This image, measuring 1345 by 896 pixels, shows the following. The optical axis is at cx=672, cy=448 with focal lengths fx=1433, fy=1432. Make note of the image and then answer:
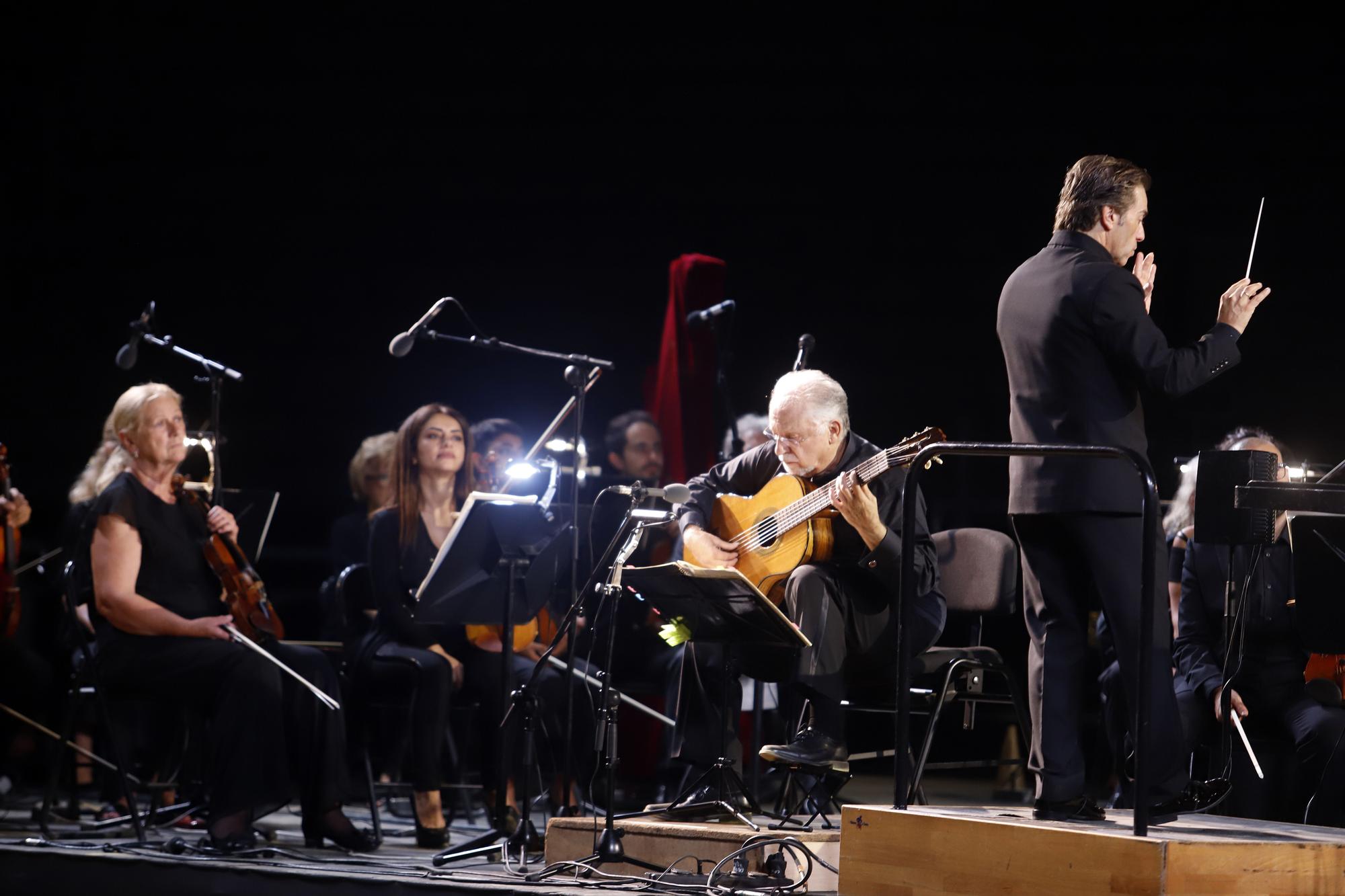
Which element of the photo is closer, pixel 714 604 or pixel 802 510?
pixel 714 604

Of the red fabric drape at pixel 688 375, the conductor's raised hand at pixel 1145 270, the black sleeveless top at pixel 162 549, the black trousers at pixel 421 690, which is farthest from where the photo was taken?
the red fabric drape at pixel 688 375

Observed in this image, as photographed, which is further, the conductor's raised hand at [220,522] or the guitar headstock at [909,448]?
the conductor's raised hand at [220,522]

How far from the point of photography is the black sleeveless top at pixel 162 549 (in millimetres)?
4625

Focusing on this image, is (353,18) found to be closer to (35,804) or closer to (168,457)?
(168,457)

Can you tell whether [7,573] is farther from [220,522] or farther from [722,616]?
[722,616]

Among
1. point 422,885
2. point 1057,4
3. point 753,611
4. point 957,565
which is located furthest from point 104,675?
point 1057,4

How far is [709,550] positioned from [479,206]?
14.8 ft

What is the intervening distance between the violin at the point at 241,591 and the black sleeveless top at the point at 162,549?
53 mm

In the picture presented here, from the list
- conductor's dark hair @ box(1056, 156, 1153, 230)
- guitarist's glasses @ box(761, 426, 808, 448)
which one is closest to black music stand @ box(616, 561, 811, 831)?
guitarist's glasses @ box(761, 426, 808, 448)

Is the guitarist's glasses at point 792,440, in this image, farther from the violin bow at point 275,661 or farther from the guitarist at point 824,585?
the violin bow at point 275,661

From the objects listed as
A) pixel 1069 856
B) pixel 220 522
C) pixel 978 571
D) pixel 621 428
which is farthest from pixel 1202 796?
pixel 621 428

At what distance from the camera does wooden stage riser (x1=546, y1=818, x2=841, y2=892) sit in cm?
365

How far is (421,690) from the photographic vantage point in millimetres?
4906


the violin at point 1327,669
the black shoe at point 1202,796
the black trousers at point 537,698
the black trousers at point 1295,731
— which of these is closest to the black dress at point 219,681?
the black trousers at point 537,698
